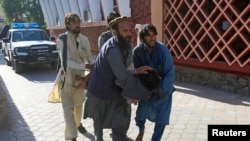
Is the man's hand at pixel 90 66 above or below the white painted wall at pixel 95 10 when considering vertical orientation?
below

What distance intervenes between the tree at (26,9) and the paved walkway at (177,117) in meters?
27.8

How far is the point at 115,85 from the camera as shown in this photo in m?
3.07

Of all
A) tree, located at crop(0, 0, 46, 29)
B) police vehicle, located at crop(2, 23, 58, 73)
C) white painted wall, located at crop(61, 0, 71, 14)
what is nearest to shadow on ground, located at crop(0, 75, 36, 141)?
police vehicle, located at crop(2, 23, 58, 73)

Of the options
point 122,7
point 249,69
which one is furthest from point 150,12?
point 249,69

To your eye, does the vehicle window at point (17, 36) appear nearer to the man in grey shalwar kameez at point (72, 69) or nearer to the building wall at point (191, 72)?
the building wall at point (191, 72)

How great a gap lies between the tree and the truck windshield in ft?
67.6

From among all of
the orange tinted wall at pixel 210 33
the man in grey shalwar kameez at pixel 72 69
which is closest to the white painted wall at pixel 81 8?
the orange tinted wall at pixel 210 33

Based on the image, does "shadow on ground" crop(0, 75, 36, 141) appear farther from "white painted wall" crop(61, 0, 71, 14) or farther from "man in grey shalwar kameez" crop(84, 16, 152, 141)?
"white painted wall" crop(61, 0, 71, 14)

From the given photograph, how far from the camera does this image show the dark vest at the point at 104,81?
9.87 feet

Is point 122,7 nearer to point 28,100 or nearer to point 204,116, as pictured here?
point 28,100

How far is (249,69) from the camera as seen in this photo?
6320mm

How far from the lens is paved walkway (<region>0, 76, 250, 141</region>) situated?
456 centimetres

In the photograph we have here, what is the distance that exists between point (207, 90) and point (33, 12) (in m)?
30.1

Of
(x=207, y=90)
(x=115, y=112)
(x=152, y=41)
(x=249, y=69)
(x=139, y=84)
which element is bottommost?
(x=207, y=90)
